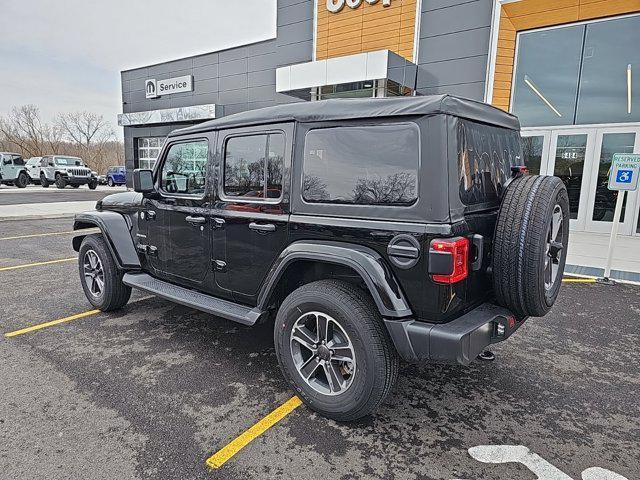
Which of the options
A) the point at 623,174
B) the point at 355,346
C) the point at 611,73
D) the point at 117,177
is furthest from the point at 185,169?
the point at 117,177

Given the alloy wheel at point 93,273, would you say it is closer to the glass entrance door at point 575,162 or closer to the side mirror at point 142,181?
the side mirror at point 142,181

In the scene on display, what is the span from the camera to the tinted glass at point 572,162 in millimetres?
10258

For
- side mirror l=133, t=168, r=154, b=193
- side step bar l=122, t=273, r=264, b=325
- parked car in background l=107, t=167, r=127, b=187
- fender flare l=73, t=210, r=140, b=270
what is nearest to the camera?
side step bar l=122, t=273, r=264, b=325

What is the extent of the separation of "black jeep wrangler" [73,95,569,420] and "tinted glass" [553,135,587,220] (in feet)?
27.4

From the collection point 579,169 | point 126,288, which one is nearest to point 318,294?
point 126,288

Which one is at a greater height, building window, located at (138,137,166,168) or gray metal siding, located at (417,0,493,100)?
gray metal siding, located at (417,0,493,100)

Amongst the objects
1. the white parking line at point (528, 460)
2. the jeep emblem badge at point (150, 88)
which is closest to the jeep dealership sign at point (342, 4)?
the jeep emblem badge at point (150, 88)

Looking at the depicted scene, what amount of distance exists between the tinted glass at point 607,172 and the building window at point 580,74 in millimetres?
428

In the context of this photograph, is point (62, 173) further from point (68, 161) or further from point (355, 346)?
point (355, 346)

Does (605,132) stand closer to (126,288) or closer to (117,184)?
(126,288)

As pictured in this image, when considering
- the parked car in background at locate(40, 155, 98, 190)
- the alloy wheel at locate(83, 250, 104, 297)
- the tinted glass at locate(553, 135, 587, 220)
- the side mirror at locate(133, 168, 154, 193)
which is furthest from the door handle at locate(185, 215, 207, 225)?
the parked car in background at locate(40, 155, 98, 190)

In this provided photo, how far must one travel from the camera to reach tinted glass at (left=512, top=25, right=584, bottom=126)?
33.2 feet

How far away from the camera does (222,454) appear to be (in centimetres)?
230

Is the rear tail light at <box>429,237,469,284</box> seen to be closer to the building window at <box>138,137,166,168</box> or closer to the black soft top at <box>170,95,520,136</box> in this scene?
the black soft top at <box>170,95,520,136</box>
